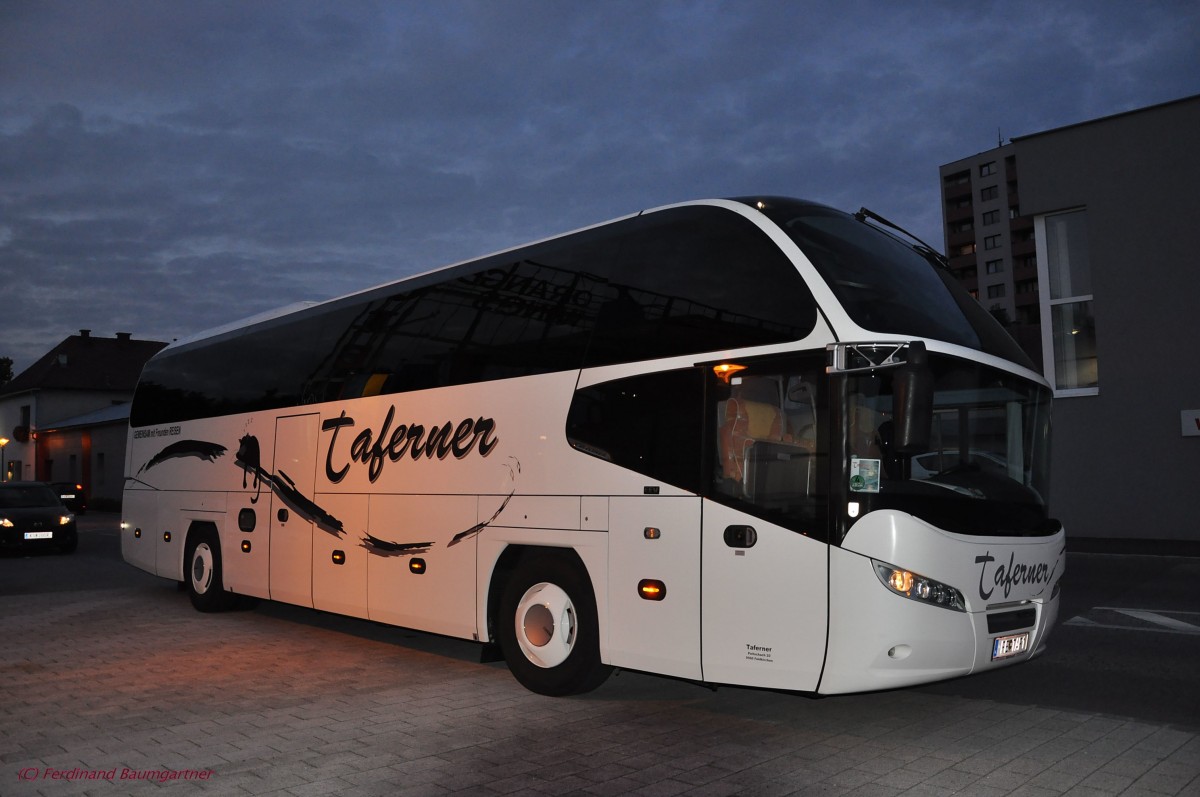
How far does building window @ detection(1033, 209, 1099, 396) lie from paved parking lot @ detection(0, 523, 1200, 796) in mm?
17746

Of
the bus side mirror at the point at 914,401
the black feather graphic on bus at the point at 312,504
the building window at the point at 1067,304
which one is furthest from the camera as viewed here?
the building window at the point at 1067,304

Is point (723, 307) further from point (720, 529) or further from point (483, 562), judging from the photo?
point (483, 562)

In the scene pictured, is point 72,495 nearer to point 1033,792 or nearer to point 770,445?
point 770,445

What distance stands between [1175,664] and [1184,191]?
16623 mm

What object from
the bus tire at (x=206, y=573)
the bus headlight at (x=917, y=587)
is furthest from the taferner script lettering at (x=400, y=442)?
the bus headlight at (x=917, y=587)

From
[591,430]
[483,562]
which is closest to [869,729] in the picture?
[591,430]

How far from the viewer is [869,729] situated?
21.0 ft

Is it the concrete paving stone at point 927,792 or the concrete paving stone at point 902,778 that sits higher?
the concrete paving stone at point 927,792

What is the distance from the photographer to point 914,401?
215 inches

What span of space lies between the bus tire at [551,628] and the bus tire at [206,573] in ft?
19.8

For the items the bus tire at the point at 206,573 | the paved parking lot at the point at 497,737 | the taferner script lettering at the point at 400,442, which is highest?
the taferner script lettering at the point at 400,442

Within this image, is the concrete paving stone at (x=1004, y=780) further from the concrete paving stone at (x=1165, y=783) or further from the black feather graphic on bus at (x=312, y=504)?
the black feather graphic on bus at (x=312, y=504)

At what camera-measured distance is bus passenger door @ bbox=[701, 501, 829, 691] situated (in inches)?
231

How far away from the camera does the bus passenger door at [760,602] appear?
19.2 feet
